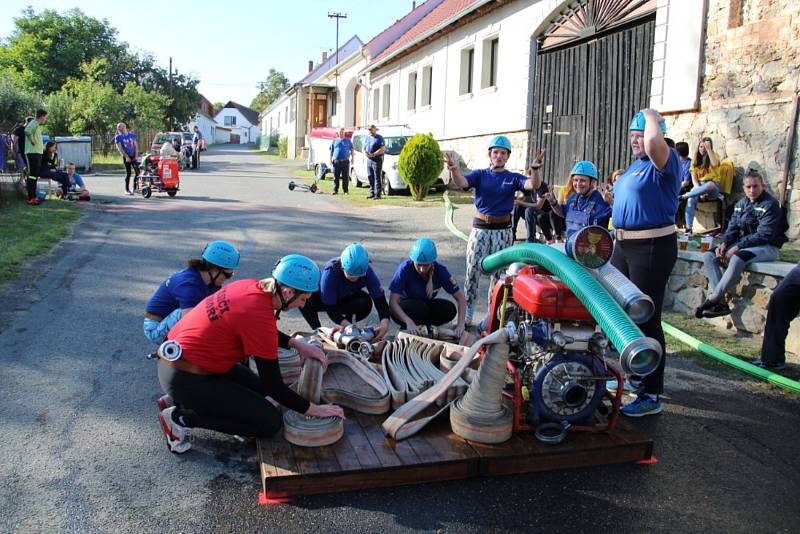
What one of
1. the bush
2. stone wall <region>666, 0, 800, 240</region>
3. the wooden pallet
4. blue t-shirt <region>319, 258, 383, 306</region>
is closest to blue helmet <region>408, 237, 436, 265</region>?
blue t-shirt <region>319, 258, 383, 306</region>

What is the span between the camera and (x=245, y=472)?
3.97m

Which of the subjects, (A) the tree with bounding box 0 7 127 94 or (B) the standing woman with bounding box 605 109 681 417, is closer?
(B) the standing woman with bounding box 605 109 681 417

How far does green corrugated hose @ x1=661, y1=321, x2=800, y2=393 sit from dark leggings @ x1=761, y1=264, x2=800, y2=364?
246mm

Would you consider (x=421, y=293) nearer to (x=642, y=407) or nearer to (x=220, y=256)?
(x=220, y=256)

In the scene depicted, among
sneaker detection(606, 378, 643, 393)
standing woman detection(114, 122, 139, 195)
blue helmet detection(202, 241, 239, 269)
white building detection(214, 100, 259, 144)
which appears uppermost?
white building detection(214, 100, 259, 144)

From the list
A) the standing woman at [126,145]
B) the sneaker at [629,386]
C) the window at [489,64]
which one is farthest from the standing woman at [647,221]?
the window at [489,64]

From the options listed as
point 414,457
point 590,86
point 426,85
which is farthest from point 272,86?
point 414,457

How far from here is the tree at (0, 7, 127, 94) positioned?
169 feet

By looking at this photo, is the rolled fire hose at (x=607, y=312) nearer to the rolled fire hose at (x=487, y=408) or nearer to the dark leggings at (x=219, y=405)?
the rolled fire hose at (x=487, y=408)

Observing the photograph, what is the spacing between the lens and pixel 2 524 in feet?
11.0

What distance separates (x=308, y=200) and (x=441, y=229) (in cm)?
588

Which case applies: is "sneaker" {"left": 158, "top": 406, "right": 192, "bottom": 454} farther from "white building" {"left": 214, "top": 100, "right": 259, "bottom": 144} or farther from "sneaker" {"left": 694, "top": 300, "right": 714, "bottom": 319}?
"white building" {"left": 214, "top": 100, "right": 259, "bottom": 144}

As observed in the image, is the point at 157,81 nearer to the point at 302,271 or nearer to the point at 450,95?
the point at 450,95

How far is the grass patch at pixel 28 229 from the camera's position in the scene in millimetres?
9303
